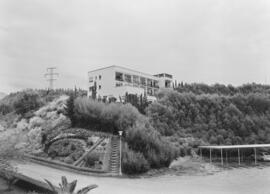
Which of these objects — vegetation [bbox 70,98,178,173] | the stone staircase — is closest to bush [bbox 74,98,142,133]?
vegetation [bbox 70,98,178,173]

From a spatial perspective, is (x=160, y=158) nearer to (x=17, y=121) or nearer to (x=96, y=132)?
(x=96, y=132)

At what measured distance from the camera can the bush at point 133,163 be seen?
56.2 ft

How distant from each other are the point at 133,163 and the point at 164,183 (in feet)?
9.33

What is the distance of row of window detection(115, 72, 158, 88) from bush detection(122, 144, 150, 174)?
109 feet

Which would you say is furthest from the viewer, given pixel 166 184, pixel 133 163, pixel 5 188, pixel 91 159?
pixel 91 159

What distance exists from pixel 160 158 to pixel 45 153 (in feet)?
27.4

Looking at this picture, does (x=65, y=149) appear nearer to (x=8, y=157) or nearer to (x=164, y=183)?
(x=164, y=183)

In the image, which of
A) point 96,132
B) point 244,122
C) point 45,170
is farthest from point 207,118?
point 45,170

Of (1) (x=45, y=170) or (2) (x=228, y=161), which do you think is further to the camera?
(2) (x=228, y=161)

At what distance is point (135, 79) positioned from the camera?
54.8 metres

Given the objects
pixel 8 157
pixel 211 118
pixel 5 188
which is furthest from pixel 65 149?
pixel 211 118

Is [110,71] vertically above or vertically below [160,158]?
above

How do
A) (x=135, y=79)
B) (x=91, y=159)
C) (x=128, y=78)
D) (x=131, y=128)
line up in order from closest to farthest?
(x=91, y=159)
(x=131, y=128)
(x=128, y=78)
(x=135, y=79)

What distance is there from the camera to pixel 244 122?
116ft
